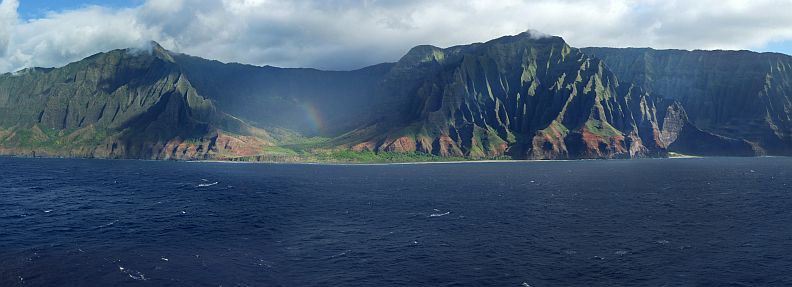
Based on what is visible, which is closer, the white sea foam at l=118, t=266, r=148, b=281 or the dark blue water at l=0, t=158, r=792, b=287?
the white sea foam at l=118, t=266, r=148, b=281

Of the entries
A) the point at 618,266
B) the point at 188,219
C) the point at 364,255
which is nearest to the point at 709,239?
the point at 618,266

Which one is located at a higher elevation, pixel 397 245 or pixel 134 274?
pixel 397 245

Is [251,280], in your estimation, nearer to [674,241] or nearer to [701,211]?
[674,241]

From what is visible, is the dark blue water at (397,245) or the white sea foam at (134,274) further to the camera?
the dark blue water at (397,245)

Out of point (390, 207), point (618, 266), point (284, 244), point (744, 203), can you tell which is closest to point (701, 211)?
point (744, 203)

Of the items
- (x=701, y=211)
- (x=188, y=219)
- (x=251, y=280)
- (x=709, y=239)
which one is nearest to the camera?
(x=251, y=280)

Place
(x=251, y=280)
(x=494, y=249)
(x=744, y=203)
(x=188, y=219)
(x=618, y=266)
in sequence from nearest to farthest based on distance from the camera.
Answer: (x=251, y=280), (x=618, y=266), (x=494, y=249), (x=188, y=219), (x=744, y=203)

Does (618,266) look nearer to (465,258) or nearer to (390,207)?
(465,258)

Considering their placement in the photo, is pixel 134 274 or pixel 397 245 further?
pixel 397 245

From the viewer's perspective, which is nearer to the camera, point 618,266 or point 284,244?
point 618,266
